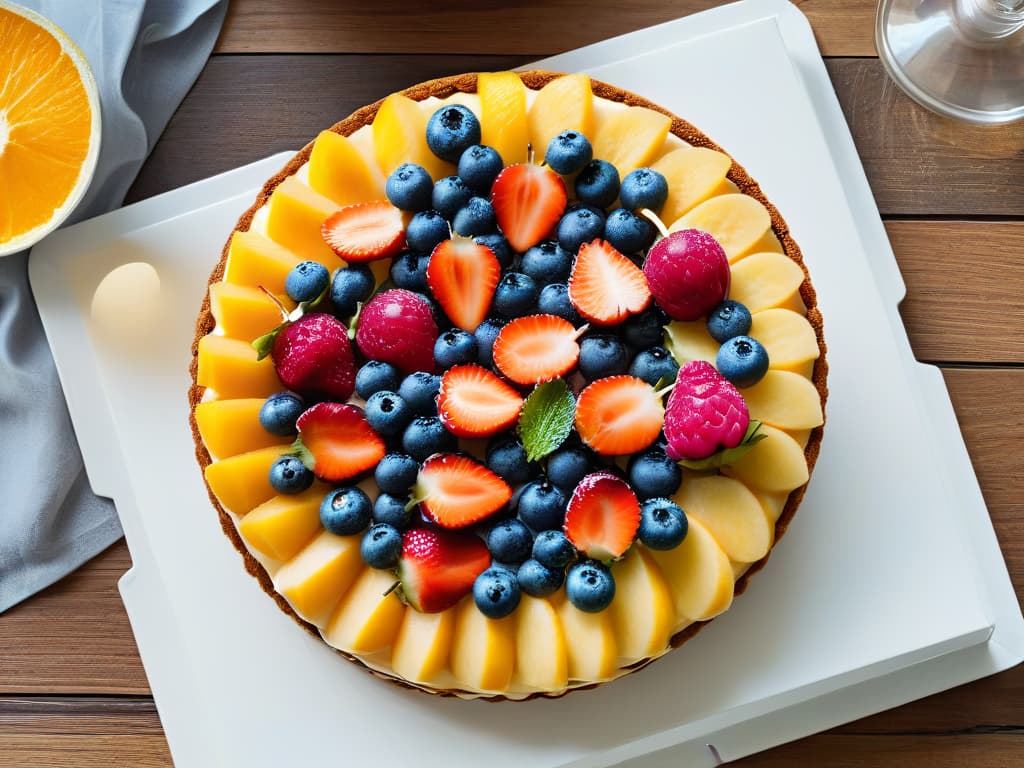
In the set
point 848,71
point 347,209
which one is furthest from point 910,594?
point 347,209

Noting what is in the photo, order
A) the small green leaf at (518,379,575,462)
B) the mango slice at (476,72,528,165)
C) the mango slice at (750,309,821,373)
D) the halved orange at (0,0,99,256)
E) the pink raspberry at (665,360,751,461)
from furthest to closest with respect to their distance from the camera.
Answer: the halved orange at (0,0,99,256) < the mango slice at (476,72,528,165) < the mango slice at (750,309,821,373) < the small green leaf at (518,379,575,462) < the pink raspberry at (665,360,751,461)

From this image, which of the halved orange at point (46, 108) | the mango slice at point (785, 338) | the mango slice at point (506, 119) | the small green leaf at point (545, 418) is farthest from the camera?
the halved orange at point (46, 108)

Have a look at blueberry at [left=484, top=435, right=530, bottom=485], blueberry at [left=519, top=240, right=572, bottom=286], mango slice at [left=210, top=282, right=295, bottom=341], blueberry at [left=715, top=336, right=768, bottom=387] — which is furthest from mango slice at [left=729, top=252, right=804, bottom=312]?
mango slice at [left=210, top=282, right=295, bottom=341]

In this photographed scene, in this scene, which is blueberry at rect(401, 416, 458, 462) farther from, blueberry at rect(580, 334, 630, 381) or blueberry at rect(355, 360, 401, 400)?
blueberry at rect(580, 334, 630, 381)

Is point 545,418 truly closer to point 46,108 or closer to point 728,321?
point 728,321

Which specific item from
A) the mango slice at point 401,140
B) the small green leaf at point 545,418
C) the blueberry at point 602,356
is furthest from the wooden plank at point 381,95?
the small green leaf at point 545,418

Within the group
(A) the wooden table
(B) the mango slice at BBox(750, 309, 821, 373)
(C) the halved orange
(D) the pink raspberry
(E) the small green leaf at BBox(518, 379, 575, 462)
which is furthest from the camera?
(A) the wooden table

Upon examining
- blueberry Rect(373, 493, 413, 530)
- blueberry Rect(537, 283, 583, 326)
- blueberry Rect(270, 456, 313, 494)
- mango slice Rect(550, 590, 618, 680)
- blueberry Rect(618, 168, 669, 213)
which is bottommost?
mango slice Rect(550, 590, 618, 680)

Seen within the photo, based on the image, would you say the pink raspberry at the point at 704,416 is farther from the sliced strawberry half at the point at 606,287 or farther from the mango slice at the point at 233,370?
the mango slice at the point at 233,370
